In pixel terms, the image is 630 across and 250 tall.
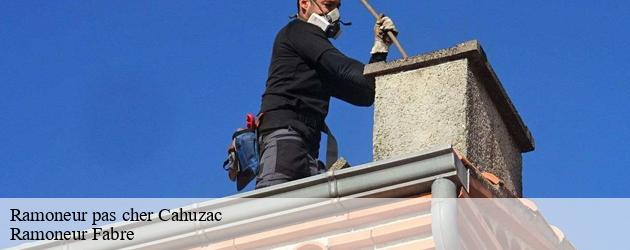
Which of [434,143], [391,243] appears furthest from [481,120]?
[391,243]

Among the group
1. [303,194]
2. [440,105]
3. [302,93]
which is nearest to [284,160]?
[302,93]

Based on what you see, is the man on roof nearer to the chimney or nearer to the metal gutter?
the chimney

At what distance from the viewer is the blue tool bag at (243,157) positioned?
8219mm

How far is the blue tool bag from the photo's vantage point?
8.22 m

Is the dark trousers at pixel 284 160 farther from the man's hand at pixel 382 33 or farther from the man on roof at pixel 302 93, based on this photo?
the man's hand at pixel 382 33

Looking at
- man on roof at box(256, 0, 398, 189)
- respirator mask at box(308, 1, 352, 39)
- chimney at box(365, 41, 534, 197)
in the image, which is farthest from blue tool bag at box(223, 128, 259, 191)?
chimney at box(365, 41, 534, 197)

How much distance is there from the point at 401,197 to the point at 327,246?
0.44m

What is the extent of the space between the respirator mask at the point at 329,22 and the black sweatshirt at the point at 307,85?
123 mm

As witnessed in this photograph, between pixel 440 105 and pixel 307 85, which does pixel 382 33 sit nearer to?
pixel 307 85

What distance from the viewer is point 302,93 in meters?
8.12

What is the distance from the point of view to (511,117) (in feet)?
25.7

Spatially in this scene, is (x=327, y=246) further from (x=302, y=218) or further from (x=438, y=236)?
(x=438, y=236)

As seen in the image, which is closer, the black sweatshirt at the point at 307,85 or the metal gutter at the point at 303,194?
the metal gutter at the point at 303,194

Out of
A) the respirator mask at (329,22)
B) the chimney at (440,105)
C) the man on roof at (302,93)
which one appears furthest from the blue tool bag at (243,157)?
the chimney at (440,105)
